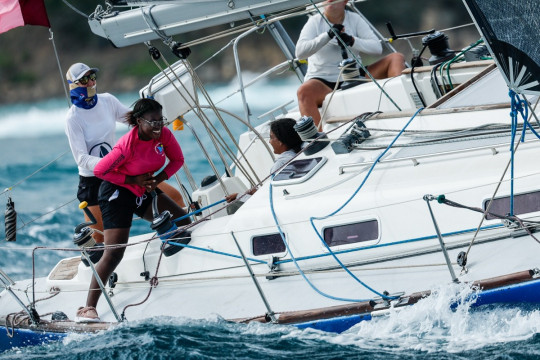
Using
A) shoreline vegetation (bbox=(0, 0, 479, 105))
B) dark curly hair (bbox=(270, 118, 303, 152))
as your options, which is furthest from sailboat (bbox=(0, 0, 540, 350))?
shoreline vegetation (bbox=(0, 0, 479, 105))

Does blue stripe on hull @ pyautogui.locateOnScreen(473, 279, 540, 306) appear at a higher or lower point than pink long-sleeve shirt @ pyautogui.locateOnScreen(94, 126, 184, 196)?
lower

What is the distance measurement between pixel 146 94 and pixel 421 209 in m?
2.53

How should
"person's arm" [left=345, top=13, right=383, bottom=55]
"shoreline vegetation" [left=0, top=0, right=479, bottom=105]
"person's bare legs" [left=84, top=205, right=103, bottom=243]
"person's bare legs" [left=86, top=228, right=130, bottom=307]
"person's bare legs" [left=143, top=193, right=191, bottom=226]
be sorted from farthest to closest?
"shoreline vegetation" [left=0, top=0, right=479, bottom=105]
"person's arm" [left=345, top=13, right=383, bottom=55]
"person's bare legs" [left=84, top=205, right=103, bottom=243]
"person's bare legs" [left=143, top=193, right=191, bottom=226]
"person's bare legs" [left=86, top=228, right=130, bottom=307]

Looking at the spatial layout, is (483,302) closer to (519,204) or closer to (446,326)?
(446,326)

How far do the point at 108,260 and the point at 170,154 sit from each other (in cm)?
81

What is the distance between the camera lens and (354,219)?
19.4 ft

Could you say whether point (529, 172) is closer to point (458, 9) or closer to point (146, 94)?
point (146, 94)

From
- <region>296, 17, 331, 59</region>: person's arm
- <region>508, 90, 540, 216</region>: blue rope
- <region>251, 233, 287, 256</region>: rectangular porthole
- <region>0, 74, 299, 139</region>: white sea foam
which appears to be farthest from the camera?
<region>0, 74, 299, 139</region>: white sea foam

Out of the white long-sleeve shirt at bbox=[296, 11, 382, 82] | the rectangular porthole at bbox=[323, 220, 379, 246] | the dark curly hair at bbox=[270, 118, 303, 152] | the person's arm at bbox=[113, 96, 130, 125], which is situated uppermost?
the white long-sleeve shirt at bbox=[296, 11, 382, 82]

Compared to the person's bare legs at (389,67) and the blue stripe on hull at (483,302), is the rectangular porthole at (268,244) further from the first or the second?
the person's bare legs at (389,67)

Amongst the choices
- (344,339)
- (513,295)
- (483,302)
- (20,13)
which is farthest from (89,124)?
(513,295)

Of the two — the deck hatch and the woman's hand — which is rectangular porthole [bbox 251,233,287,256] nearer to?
the deck hatch

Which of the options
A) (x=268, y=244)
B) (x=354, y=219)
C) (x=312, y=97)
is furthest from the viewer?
(x=312, y=97)

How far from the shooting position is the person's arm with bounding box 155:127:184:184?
21.3 feet
